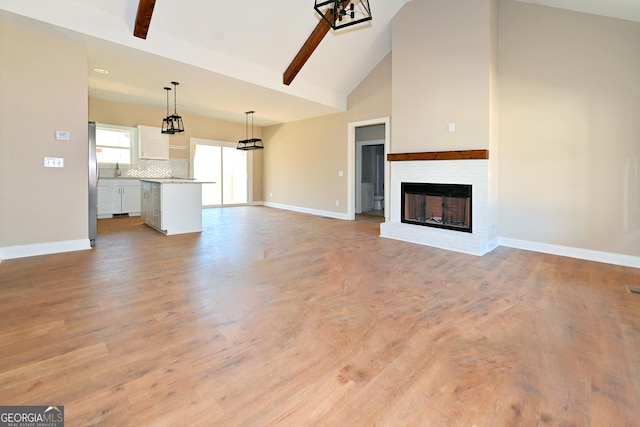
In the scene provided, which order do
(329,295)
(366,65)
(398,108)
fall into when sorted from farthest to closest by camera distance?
(366,65) < (398,108) < (329,295)

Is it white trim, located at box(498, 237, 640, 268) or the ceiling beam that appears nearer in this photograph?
white trim, located at box(498, 237, 640, 268)

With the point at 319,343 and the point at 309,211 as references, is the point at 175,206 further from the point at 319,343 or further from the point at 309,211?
the point at 319,343

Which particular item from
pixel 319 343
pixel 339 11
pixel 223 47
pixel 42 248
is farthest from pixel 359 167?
pixel 319 343

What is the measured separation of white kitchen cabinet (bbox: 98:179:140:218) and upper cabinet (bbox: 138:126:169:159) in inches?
32.8

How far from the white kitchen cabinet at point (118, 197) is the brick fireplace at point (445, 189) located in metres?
6.25

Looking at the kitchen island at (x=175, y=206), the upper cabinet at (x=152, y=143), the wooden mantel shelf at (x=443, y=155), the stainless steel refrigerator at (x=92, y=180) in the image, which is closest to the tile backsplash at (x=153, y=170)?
the upper cabinet at (x=152, y=143)

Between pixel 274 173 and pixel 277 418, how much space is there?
29.8ft

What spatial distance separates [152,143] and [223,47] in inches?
168

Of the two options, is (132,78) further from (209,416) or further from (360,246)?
(209,416)

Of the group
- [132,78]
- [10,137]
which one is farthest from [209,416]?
[132,78]

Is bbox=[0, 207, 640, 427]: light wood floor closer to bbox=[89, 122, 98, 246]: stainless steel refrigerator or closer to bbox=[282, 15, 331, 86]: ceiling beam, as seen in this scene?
bbox=[89, 122, 98, 246]: stainless steel refrigerator

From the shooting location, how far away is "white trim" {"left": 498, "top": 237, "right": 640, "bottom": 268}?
3.73 meters

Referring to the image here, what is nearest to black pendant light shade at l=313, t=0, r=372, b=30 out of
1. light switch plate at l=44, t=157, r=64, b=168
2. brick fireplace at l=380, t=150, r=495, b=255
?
brick fireplace at l=380, t=150, r=495, b=255

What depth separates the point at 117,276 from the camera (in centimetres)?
312
